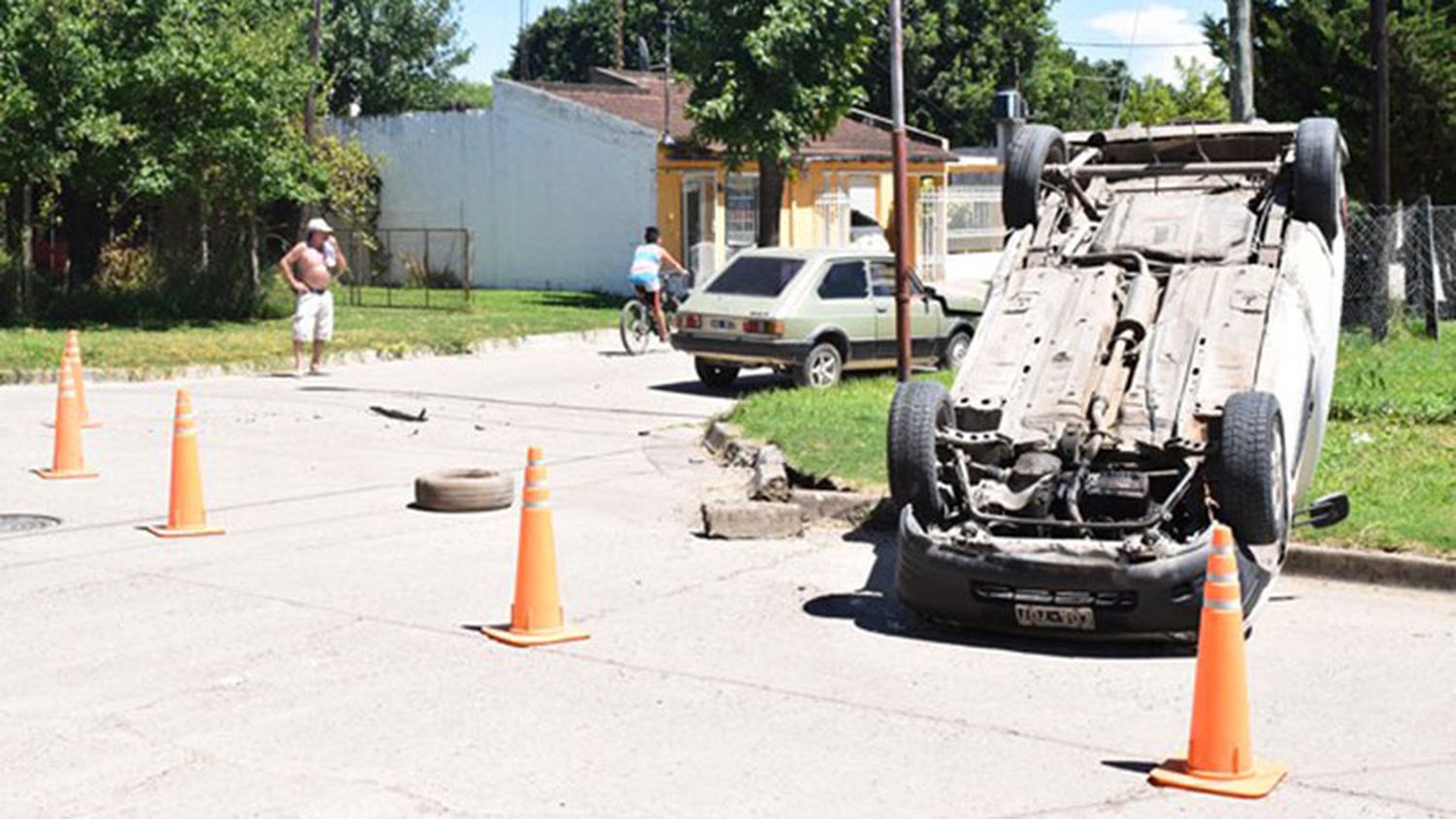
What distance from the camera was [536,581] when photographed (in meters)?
8.81

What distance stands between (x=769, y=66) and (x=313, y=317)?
13469 millimetres

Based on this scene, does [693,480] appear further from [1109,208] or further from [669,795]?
[669,795]

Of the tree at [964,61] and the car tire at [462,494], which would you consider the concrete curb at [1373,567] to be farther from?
the tree at [964,61]

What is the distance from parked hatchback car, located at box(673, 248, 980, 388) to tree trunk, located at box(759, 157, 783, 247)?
43.9 ft

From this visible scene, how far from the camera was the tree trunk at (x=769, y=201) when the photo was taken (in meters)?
34.5

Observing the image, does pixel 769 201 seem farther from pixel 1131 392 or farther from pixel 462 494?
pixel 1131 392

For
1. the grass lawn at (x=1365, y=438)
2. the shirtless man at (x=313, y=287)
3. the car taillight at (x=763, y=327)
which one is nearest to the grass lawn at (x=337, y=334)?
the shirtless man at (x=313, y=287)

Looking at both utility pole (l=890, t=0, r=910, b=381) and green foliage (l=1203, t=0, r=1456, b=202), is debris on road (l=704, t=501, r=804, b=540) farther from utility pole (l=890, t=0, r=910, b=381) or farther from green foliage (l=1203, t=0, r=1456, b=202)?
green foliage (l=1203, t=0, r=1456, b=202)

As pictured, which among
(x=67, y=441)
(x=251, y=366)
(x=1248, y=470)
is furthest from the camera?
(x=251, y=366)

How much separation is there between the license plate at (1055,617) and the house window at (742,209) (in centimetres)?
3009

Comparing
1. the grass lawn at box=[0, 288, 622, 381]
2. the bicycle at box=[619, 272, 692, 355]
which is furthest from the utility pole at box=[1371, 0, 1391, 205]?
the grass lawn at box=[0, 288, 622, 381]

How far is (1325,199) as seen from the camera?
10156mm

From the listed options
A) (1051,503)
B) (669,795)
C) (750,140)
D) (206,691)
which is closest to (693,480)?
(1051,503)

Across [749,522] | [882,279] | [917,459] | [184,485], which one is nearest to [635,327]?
[882,279]
